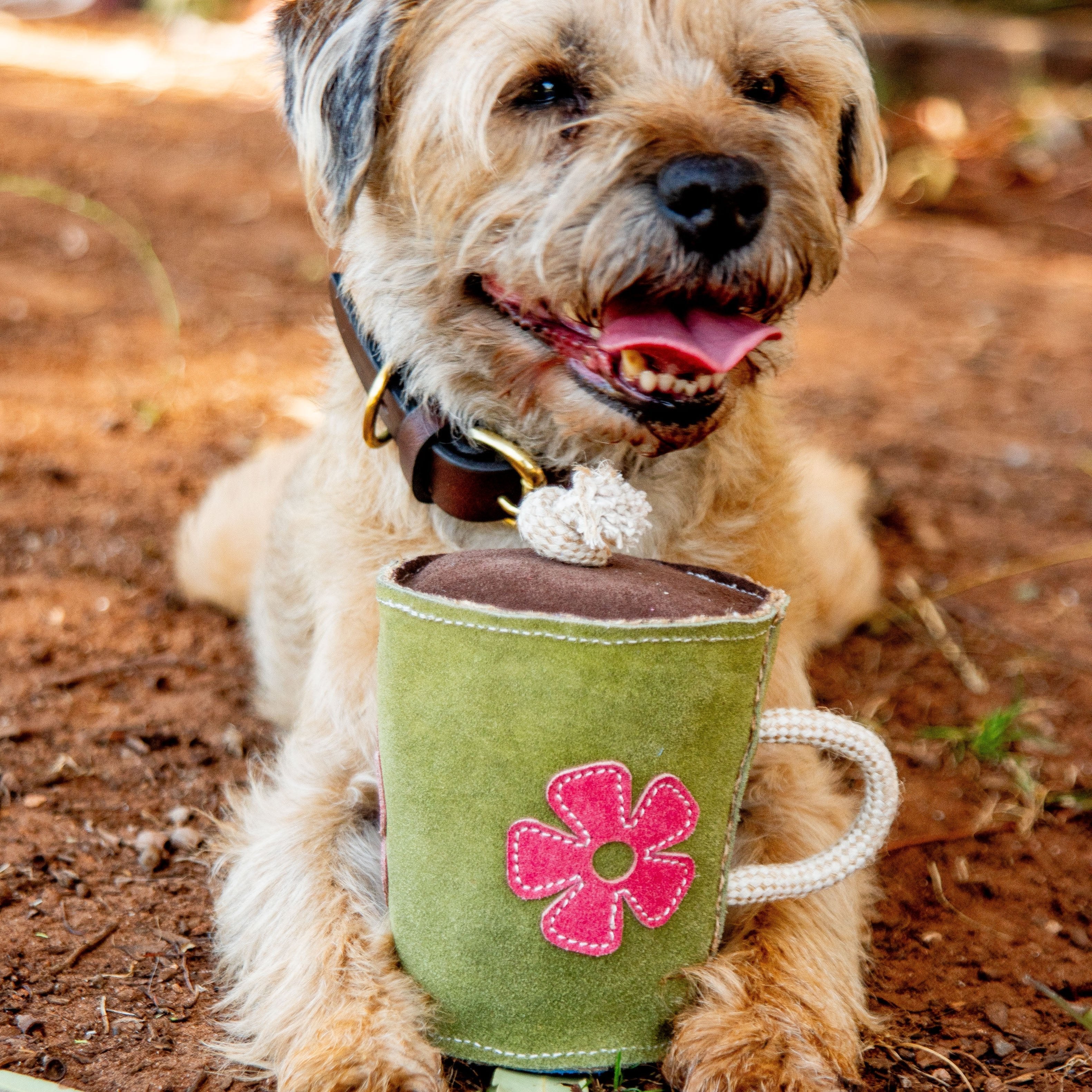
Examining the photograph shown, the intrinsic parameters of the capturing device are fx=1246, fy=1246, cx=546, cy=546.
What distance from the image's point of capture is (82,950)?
221 cm

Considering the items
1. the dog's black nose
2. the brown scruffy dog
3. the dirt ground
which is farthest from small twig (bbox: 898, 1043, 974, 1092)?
the dog's black nose

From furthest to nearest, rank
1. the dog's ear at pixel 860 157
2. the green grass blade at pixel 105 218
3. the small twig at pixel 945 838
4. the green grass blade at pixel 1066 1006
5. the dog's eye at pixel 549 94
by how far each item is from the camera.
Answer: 1. the green grass blade at pixel 105 218
2. the small twig at pixel 945 838
3. the dog's ear at pixel 860 157
4. the dog's eye at pixel 549 94
5. the green grass blade at pixel 1066 1006

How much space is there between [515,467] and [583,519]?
416 millimetres

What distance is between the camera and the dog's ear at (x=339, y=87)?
2242 millimetres

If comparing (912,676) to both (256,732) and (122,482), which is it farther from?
(122,482)

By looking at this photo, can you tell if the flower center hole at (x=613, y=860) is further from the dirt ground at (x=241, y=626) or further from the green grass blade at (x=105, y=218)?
the green grass blade at (x=105, y=218)

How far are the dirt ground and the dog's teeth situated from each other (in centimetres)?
115

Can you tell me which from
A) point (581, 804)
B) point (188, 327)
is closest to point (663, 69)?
point (581, 804)

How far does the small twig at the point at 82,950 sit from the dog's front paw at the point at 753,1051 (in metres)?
1.06

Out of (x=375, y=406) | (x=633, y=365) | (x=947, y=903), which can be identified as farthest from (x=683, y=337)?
(x=947, y=903)

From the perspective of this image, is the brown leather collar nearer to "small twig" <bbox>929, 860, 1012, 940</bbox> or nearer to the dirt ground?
the dirt ground

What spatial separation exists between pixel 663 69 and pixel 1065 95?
301 inches

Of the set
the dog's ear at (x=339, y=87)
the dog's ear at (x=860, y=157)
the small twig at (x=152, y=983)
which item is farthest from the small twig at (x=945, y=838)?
the dog's ear at (x=339, y=87)

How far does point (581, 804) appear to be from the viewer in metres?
1.68
